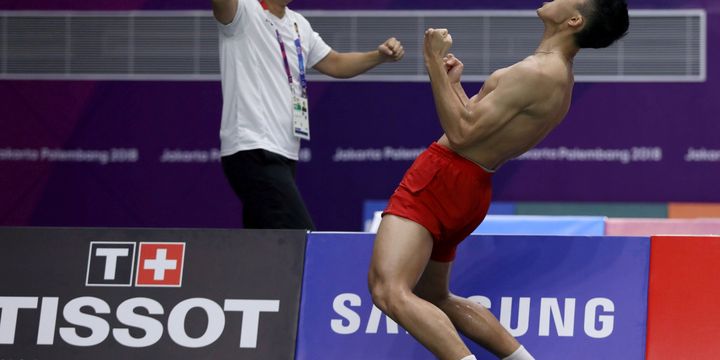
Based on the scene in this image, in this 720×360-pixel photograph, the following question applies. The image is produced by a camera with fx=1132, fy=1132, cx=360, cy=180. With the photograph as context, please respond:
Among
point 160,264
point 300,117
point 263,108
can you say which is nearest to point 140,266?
point 160,264

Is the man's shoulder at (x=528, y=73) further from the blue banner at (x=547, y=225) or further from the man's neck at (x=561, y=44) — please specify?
the blue banner at (x=547, y=225)

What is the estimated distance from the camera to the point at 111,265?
4379 mm

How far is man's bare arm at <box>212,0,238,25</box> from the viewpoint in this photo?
4641mm

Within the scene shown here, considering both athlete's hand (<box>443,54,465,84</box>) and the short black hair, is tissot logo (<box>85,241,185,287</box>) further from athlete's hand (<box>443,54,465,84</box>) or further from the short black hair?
the short black hair

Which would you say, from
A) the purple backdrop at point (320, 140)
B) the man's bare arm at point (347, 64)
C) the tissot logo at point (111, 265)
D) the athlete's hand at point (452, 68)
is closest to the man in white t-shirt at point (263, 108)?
the man's bare arm at point (347, 64)

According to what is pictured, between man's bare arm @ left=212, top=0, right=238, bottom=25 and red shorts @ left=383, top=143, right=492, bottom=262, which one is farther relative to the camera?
man's bare arm @ left=212, top=0, right=238, bottom=25

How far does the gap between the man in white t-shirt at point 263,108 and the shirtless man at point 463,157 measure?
0.96m

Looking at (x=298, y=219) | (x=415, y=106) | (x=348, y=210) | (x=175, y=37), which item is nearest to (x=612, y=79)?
(x=415, y=106)

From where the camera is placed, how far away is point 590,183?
8188mm

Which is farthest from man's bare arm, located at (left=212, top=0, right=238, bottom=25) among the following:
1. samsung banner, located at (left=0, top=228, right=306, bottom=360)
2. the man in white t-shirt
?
samsung banner, located at (left=0, top=228, right=306, bottom=360)

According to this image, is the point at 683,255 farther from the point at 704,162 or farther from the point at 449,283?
the point at 704,162

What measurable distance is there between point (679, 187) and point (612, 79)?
91cm

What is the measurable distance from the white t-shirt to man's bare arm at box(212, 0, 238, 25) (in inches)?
1.4

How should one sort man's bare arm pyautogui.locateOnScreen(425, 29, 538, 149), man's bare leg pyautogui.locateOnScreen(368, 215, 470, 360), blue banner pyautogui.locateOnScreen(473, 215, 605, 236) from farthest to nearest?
1. blue banner pyautogui.locateOnScreen(473, 215, 605, 236)
2. man's bare arm pyautogui.locateOnScreen(425, 29, 538, 149)
3. man's bare leg pyautogui.locateOnScreen(368, 215, 470, 360)
